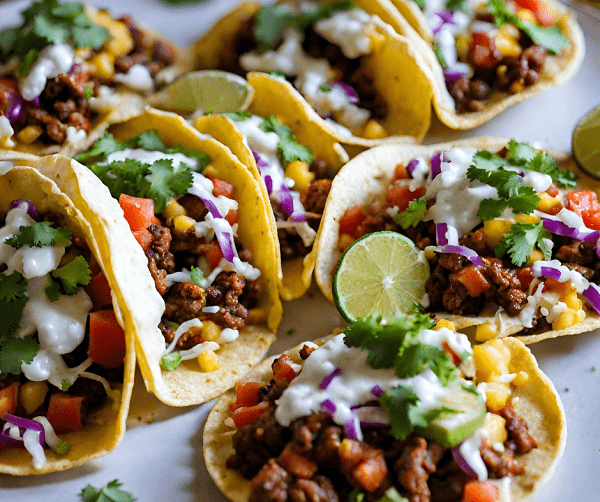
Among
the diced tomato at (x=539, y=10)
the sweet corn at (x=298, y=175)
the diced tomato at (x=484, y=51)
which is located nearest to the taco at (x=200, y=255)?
the sweet corn at (x=298, y=175)

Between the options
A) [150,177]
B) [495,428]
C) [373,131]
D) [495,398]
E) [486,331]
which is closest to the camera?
[495,428]

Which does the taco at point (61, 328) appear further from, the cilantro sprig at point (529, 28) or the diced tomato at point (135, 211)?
the cilantro sprig at point (529, 28)

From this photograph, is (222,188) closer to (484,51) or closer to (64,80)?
(64,80)

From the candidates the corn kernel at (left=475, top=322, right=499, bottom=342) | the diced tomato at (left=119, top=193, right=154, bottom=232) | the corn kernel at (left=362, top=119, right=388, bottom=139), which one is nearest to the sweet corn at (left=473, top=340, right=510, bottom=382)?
the corn kernel at (left=475, top=322, right=499, bottom=342)

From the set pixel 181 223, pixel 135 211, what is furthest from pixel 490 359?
pixel 135 211

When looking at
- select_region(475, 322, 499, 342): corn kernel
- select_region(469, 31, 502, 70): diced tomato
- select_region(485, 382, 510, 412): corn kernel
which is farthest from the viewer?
select_region(469, 31, 502, 70): diced tomato

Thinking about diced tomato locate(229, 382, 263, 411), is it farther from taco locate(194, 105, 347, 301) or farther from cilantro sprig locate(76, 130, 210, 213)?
cilantro sprig locate(76, 130, 210, 213)

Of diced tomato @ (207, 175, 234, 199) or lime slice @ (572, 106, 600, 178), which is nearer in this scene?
diced tomato @ (207, 175, 234, 199)

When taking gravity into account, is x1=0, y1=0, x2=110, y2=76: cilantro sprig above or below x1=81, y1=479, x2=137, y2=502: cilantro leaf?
above

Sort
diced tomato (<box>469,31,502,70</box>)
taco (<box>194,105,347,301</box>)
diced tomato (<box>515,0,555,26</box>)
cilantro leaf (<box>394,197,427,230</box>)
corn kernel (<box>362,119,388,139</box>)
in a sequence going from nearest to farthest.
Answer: cilantro leaf (<box>394,197,427,230</box>) → taco (<box>194,105,347,301</box>) → corn kernel (<box>362,119,388,139</box>) → diced tomato (<box>469,31,502,70</box>) → diced tomato (<box>515,0,555,26</box>)
